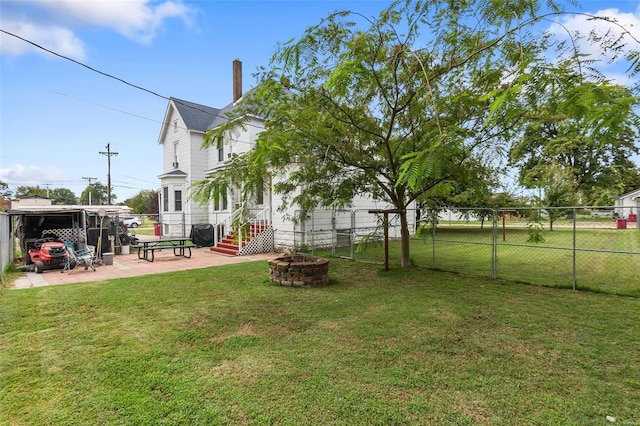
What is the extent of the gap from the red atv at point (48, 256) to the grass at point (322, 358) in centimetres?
301

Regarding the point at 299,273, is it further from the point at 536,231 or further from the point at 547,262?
the point at 547,262

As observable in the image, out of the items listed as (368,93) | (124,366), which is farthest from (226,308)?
(368,93)

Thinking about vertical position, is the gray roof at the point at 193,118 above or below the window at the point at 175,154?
above

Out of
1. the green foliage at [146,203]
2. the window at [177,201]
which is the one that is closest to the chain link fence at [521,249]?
the window at [177,201]

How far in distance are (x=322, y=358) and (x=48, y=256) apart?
9.64 metres

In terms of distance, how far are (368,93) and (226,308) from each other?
526 cm

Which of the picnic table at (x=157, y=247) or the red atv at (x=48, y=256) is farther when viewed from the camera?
the picnic table at (x=157, y=247)

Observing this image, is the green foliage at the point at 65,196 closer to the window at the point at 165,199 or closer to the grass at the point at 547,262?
the window at the point at 165,199

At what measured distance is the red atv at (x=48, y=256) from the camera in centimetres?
919

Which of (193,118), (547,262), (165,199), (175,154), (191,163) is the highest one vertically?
(193,118)

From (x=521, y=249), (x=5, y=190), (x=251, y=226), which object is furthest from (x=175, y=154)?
(x=5, y=190)

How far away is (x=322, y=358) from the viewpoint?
3658 millimetres

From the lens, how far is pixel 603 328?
14.8 ft

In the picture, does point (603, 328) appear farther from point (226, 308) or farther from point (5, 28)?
point (5, 28)
